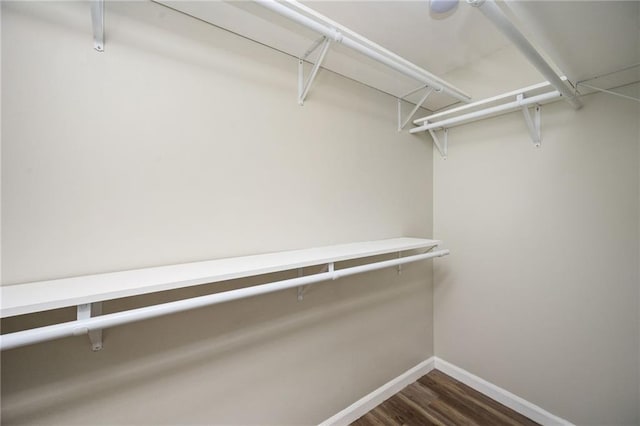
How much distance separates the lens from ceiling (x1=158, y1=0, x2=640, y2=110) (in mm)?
846

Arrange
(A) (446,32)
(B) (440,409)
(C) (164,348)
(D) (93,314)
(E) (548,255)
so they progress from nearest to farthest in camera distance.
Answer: (D) (93,314)
(C) (164,348)
(A) (446,32)
(E) (548,255)
(B) (440,409)

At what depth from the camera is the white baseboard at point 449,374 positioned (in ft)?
5.16

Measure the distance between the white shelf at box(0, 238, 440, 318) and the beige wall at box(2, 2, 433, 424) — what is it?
0.29 ft

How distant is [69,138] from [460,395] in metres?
2.62

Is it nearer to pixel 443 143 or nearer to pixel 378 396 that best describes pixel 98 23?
pixel 443 143

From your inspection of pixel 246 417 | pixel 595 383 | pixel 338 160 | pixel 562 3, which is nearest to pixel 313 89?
pixel 338 160

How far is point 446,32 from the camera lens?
137cm

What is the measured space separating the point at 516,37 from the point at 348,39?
613 millimetres

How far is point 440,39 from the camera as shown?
1.43 metres

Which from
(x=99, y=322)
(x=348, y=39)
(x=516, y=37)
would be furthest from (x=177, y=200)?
(x=516, y=37)

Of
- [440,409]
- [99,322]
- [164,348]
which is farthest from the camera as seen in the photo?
→ [440,409]

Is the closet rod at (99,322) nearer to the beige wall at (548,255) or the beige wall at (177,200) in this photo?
the beige wall at (177,200)

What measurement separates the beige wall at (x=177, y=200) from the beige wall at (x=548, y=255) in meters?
0.83

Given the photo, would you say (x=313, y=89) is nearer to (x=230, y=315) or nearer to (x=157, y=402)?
(x=230, y=315)
